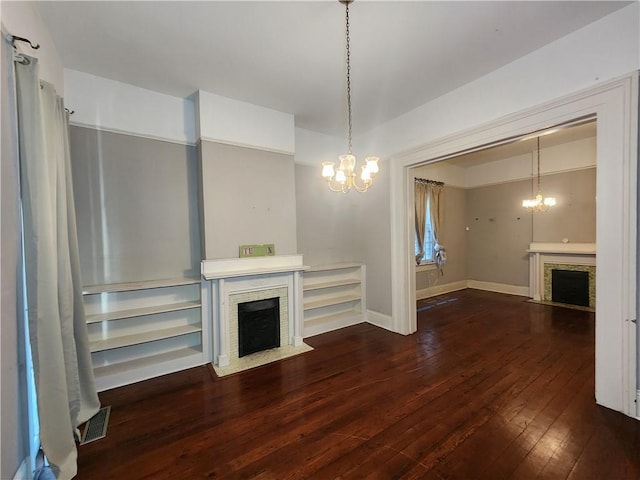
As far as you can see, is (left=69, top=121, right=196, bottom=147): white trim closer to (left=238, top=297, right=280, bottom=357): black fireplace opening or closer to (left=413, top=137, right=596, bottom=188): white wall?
(left=238, top=297, right=280, bottom=357): black fireplace opening

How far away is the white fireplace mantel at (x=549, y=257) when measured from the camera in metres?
5.16

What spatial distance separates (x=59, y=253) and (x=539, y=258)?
7604 mm

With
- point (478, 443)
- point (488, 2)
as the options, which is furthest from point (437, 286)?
point (488, 2)

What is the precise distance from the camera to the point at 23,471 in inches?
60.7

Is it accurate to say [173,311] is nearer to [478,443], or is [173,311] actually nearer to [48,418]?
[48,418]

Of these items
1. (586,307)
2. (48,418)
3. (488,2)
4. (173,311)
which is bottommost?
(586,307)

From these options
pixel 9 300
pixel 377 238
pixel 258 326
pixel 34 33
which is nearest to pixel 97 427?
pixel 9 300

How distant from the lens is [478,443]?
6.14 feet

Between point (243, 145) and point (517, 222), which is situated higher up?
point (243, 145)

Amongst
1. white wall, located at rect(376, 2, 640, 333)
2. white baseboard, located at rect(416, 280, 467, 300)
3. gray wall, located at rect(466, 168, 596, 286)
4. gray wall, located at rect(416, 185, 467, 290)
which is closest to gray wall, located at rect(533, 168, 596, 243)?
gray wall, located at rect(466, 168, 596, 286)

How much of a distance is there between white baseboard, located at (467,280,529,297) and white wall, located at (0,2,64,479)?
7.77 meters

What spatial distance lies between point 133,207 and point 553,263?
7.47 meters

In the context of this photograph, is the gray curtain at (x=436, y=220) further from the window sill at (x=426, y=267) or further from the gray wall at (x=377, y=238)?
the gray wall at (x=377, y=238)

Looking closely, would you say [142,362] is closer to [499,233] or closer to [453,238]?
[453,238]
